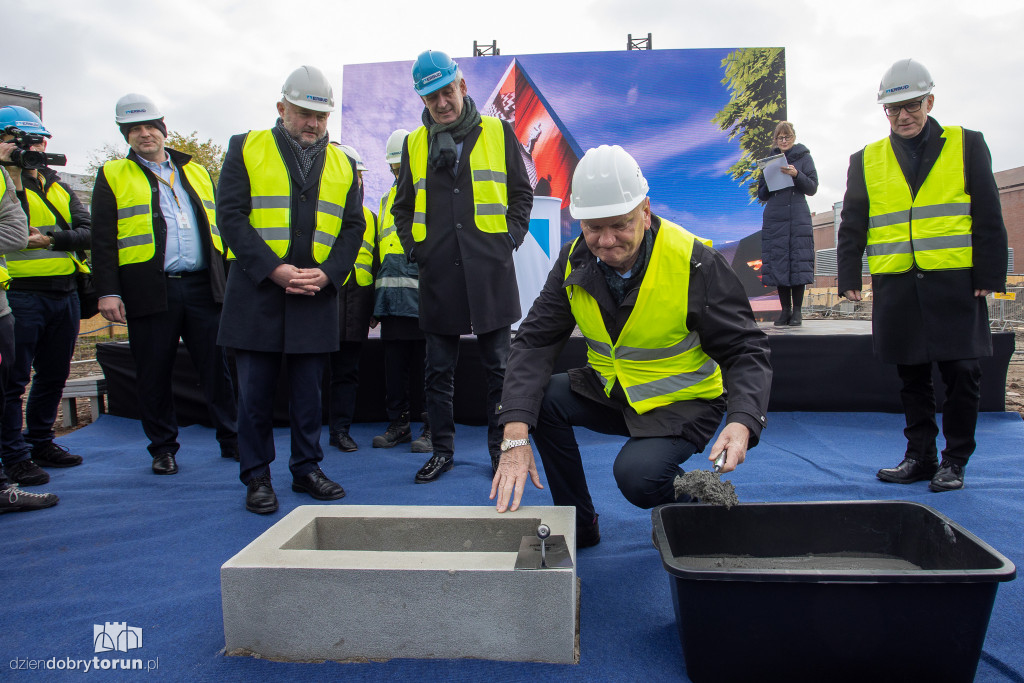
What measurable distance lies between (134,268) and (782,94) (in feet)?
33.7

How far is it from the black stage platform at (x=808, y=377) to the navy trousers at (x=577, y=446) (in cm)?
214

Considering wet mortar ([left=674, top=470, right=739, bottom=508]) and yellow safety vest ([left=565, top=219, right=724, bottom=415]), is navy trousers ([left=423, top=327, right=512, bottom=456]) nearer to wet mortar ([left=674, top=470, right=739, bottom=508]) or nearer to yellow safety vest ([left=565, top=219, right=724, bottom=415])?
yellow safety vest ([left=565, top=219, right=724, bottom=415])

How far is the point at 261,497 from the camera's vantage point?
262 cm

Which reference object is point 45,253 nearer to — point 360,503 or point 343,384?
point 343,384

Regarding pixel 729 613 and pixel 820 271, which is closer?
pixel 729 613

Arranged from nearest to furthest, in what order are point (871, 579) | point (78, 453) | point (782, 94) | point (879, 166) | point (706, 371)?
point (871, 579), point (706, 371), point (879, 166), point (78, 453), point (782, 94)

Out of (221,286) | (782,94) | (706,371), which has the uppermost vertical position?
(782,94)

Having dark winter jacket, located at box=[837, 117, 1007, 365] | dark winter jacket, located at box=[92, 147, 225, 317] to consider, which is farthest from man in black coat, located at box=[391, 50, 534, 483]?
dark winter jacket, located at box=[837, 117, 1007, 365]

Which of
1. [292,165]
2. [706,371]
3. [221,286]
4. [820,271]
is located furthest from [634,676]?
Result: [820,271]

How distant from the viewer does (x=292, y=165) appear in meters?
2.64

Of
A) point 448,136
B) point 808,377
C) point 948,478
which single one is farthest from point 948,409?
point 448,136

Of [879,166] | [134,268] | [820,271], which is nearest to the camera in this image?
[879,166]

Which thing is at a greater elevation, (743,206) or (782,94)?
(782,94)

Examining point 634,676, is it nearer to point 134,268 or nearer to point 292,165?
point 292,165
